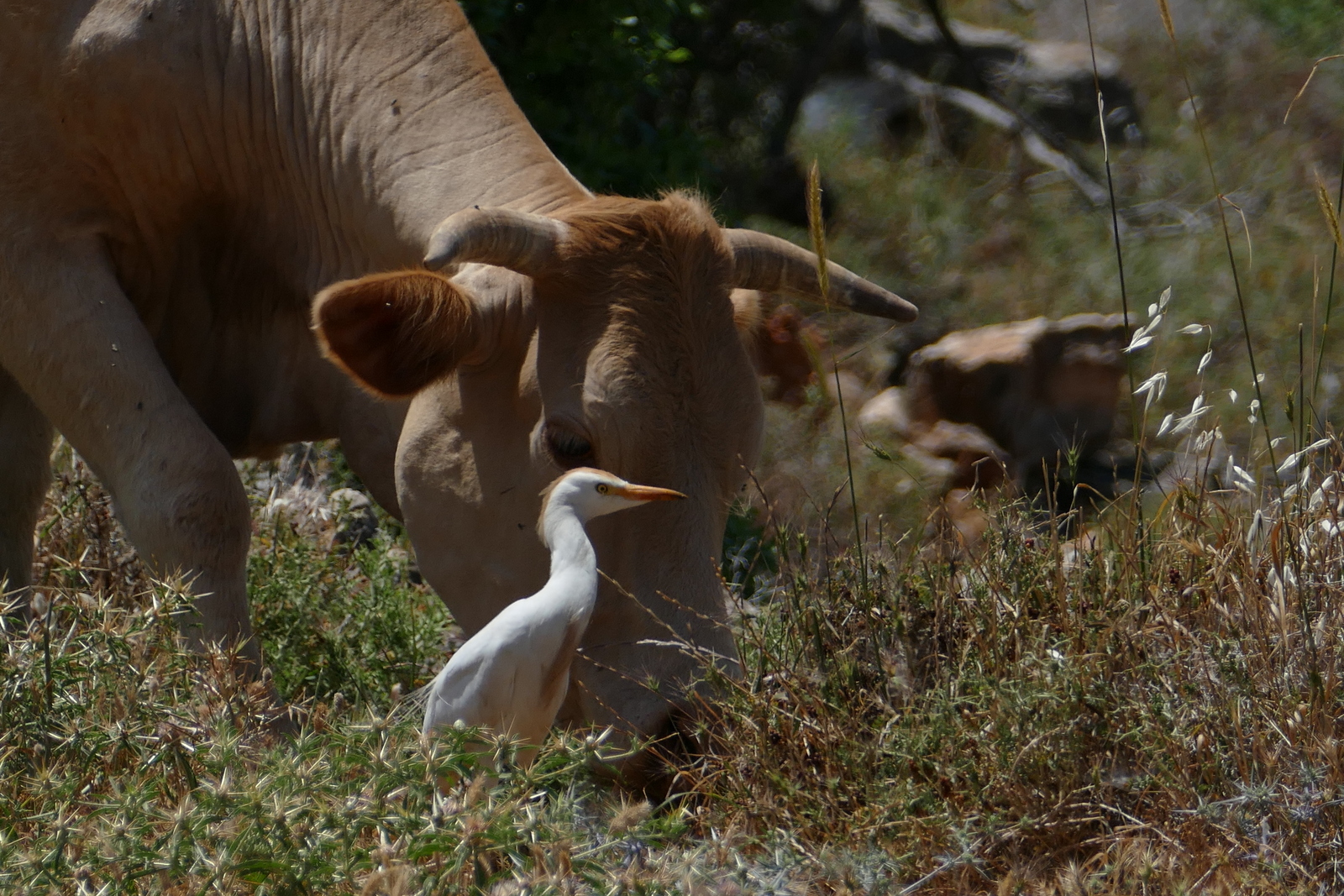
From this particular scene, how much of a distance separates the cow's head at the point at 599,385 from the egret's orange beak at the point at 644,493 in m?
0.16

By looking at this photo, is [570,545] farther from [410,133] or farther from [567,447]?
[410,133]

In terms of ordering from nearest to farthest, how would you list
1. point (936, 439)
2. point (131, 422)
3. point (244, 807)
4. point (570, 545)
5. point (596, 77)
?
1. point (244, 807)
2. point (570, 545)
3. point (131, 422)
4. point (596, 77)
5. point (936, 439)

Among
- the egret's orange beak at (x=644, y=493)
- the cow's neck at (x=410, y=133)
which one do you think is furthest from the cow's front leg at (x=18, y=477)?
the egret's orange beak at (x=644, y=493)

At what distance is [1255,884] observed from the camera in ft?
9.21

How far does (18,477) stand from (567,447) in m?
2.08

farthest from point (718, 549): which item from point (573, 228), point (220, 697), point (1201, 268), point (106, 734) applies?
point (1201, 268)

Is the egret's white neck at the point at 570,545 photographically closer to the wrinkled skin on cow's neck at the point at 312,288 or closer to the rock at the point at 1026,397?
the wrinkled skin on cow's neck at the point at 312,288

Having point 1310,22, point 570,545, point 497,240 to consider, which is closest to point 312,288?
point 497,240

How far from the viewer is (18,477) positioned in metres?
4.72

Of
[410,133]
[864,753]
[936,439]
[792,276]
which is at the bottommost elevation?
[936,439]

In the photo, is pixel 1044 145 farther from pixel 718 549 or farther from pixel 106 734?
pixel 106 734

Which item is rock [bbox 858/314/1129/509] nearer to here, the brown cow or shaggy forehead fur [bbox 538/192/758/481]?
the brown cow

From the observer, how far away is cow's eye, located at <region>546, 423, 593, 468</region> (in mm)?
3594

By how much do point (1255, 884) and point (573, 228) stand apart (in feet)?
6.63
